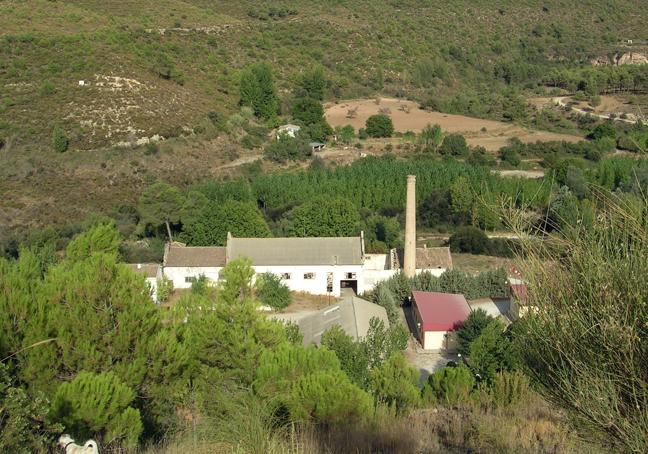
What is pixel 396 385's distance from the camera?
539 inches

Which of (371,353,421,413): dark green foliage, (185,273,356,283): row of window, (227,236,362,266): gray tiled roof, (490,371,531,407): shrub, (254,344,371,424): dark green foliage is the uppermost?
(254,344,371,424): dark green foliage

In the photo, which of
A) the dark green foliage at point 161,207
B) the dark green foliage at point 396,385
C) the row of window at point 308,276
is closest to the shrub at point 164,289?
the row of window at point 308,276

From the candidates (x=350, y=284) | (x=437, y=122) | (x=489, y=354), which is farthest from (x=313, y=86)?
(x=489, y=354)

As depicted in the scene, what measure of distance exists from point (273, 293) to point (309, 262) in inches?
80.4

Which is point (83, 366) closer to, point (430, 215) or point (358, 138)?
point (430, 215)

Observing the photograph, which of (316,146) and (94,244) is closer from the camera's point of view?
(94,244)

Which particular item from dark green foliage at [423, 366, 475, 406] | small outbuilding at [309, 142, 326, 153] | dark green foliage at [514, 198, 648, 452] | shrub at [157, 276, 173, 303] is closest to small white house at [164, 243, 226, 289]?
shrub at [157, 276, 173, 303]

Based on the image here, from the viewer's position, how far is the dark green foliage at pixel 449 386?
44.5ft

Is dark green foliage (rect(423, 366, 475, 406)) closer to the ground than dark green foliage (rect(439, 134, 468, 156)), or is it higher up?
higher up

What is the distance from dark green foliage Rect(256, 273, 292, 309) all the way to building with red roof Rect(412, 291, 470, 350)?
4587mm

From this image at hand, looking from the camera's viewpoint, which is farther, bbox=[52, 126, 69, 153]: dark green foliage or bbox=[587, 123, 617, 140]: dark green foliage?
bbox=[587, 123, 617, 140]: dark green foliage

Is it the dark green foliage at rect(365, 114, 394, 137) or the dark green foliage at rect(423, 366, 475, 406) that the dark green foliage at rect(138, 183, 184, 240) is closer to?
the dark green foliage at rect(423, 366, 475, 406)

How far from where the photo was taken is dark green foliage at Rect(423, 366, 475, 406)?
44.5 ft

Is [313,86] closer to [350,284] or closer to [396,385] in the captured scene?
[350,284]
